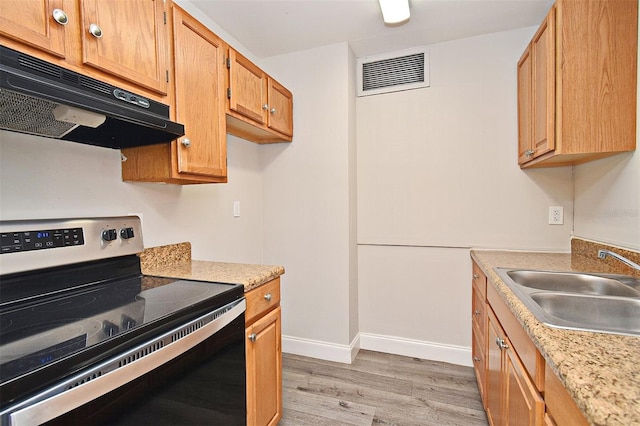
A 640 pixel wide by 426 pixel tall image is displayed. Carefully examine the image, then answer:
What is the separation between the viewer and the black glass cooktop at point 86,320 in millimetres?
643

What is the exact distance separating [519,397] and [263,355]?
3.44 feet

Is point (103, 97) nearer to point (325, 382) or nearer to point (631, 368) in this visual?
point (631, 368)

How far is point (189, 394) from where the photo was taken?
39.6 inches

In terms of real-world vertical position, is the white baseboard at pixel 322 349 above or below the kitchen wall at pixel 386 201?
below

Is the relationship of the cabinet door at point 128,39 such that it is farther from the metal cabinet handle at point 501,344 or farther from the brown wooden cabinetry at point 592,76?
the brown wooden cabinetry at point 592,76

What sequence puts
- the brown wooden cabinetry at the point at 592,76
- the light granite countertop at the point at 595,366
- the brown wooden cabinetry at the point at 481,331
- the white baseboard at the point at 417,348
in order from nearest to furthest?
the light granite countertop at the point at 595,366, the brown wooden cabinetry at the point at 592,76, the brown wooden cabinetry at the point at 481,331, the white baseboard at the point at 417,348

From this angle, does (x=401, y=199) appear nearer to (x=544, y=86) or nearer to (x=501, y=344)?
(x=544, y=86)

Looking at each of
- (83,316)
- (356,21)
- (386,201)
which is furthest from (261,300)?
(356,21)

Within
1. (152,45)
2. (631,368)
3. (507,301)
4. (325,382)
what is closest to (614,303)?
(507,301)

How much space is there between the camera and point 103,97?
102cm

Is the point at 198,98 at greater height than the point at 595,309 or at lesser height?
greater

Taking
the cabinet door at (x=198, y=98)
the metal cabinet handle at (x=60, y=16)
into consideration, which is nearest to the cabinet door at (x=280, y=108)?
the cabinet door at (x=198, y=98)

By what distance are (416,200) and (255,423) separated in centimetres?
187

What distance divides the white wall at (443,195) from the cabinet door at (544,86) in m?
0.46
